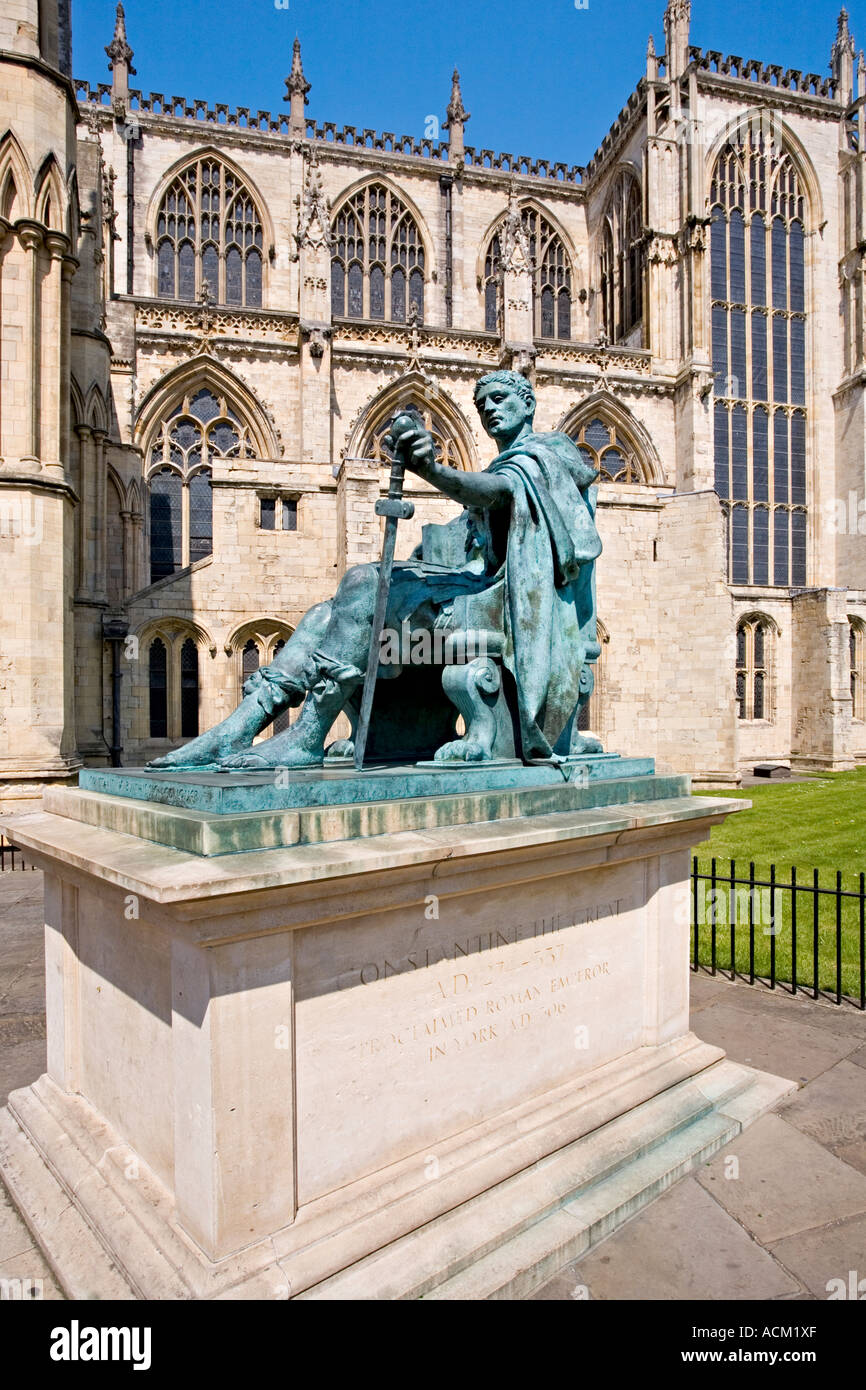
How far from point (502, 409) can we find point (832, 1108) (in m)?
3.70

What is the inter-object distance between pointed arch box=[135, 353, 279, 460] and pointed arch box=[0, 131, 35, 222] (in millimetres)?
11765

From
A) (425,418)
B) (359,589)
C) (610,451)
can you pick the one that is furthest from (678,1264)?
(610,451)

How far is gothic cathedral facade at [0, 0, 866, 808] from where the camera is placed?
41.1 feet

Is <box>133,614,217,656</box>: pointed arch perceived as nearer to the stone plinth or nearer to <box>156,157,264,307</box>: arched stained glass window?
the stone plinth

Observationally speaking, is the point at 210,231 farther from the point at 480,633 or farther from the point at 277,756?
the point at 277,756

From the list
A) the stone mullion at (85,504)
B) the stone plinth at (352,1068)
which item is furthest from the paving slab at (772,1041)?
the stone mullion at (85,504)

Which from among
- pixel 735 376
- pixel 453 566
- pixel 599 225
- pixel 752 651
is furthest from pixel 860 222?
pixel 453 566

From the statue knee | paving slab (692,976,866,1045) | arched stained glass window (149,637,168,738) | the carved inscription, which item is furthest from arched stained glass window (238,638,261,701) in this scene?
the carved inscription

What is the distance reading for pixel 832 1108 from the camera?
3650 millimetres

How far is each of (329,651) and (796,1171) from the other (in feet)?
9.45

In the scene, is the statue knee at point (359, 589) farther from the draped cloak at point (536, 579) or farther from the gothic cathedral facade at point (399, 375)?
the gothic cathedral facade at point (399, 375)

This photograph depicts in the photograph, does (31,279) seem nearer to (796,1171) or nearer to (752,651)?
(796,1171)

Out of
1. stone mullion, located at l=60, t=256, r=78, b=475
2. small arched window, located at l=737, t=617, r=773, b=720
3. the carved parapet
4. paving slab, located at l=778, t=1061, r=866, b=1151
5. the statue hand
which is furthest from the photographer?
small arched window, located at l=737, t=617, r=773, b=720

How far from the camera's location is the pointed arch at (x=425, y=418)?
82.5 ft
